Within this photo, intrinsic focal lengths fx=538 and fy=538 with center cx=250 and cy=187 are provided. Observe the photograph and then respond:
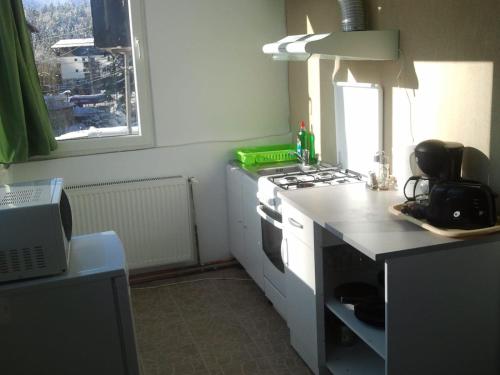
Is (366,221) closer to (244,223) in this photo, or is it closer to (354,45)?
(354,45)

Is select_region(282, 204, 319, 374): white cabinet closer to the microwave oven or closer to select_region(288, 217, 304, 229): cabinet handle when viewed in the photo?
select_region(288, 217, 304, 229): cabinet handle

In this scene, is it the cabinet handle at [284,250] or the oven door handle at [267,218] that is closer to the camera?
the cabinet handle at [284,250]

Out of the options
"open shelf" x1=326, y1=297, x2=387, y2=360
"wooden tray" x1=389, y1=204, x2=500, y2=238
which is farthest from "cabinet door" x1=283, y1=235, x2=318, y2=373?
"wooden tray" x1=389, y1=204, x2=500, y2=238

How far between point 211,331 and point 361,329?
48.4 inches

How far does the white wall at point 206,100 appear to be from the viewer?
3.74m

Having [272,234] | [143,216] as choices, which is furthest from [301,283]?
[143,216]

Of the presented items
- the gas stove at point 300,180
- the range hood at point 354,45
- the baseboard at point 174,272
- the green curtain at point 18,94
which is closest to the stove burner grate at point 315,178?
the gas stove at point 300,180

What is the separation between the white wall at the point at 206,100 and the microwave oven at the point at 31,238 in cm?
191

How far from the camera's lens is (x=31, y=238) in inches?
72.9

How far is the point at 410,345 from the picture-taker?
197 cm

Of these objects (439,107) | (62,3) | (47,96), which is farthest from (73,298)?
(62,3)

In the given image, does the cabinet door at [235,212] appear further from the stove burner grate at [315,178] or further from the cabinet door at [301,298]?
the cabinet door at [301,298]

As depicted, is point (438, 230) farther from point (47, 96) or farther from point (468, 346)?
point (47, 96)

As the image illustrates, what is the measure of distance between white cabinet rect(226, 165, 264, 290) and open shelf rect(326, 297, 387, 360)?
979 mm
